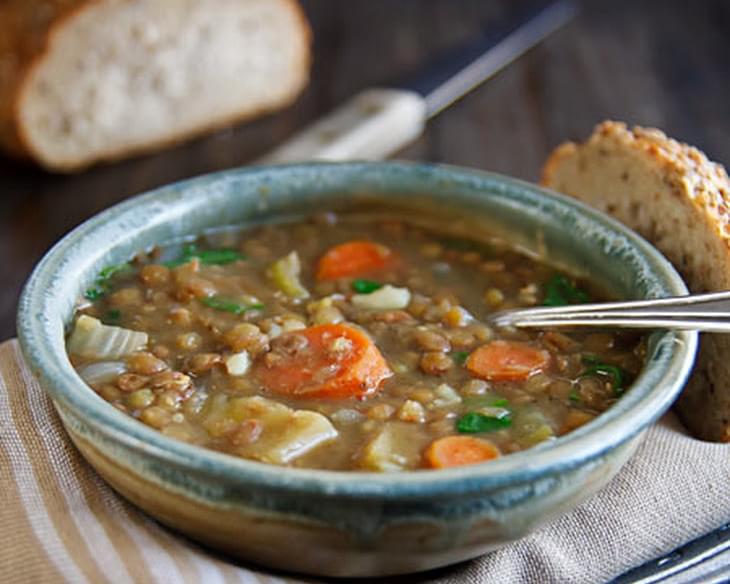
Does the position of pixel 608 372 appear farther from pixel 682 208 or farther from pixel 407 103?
pixel 407 103

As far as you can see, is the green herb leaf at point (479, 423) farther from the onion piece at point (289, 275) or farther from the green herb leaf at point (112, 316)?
the green herb leaf at point (112, 316)

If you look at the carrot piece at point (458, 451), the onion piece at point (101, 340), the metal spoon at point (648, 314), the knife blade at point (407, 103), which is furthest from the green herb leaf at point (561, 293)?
the knife blade at point (407, 103)

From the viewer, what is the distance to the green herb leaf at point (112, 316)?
274 centimetres

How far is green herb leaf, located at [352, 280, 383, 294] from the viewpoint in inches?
116

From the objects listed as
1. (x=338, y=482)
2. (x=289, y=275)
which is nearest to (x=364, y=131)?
(x=289, y=275)

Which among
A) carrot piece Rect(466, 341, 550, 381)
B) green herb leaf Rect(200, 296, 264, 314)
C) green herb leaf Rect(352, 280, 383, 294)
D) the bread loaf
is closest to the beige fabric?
carrot piece Rect(466, 341, 550, 381)

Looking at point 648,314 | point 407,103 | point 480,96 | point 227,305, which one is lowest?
point 480,96

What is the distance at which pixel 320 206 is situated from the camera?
3283 mm

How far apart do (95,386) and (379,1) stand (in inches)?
180

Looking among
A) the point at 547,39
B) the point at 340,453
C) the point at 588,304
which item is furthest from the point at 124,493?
the point at 547,39

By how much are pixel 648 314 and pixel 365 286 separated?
2.40 ft

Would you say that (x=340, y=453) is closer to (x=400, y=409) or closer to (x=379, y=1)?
(x=400, y=409)

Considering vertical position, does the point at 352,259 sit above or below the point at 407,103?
above

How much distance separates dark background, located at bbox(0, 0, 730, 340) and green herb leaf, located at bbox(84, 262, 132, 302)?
108 cm
